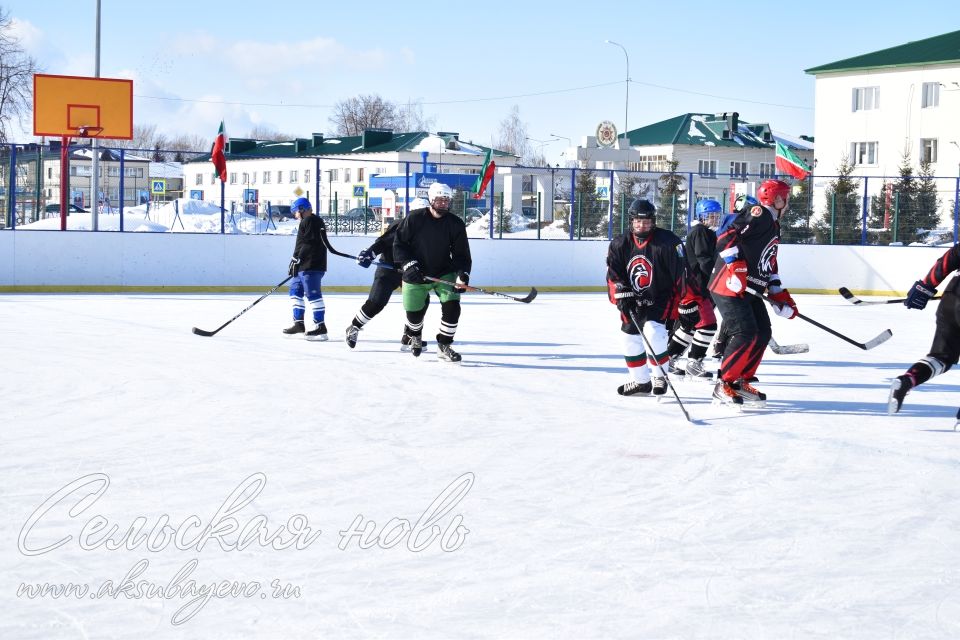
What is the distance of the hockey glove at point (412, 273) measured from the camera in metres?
8.71

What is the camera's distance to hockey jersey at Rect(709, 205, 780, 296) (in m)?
6.65

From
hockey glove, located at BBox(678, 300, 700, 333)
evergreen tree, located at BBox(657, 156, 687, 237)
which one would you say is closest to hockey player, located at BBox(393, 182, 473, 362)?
hockey glove, located at BBox(678, 300, 700, 333)

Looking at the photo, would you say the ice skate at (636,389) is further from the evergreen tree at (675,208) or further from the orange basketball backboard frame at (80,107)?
the orange basketball backboard frame at (80,107)

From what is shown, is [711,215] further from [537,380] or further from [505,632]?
[505,632]

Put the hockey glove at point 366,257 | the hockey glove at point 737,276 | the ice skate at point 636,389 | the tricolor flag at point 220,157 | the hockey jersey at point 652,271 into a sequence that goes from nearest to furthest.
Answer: the hockey glove at point 737,276 < the hockey jersey at point 652,271 < the ice skate at point 636,389 < the hockey glove at point 366,257 < the tricolor flag at point 220,157

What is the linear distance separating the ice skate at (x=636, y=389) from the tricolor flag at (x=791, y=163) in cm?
890

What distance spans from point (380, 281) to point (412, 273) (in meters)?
1.12

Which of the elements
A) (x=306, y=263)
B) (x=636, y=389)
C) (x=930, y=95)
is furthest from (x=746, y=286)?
(x=930, y=95)

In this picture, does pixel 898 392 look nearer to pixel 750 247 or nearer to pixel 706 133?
pixel 750 247

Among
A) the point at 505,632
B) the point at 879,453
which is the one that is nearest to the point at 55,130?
the point at 879,453

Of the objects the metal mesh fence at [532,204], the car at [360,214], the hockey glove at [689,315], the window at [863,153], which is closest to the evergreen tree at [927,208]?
the metal mesh fence at [532,204]

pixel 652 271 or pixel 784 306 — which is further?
pixel 784 306

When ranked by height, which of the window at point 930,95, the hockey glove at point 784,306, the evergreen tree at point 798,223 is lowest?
the hockey glove at point 784,306

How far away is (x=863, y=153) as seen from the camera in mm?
45750
